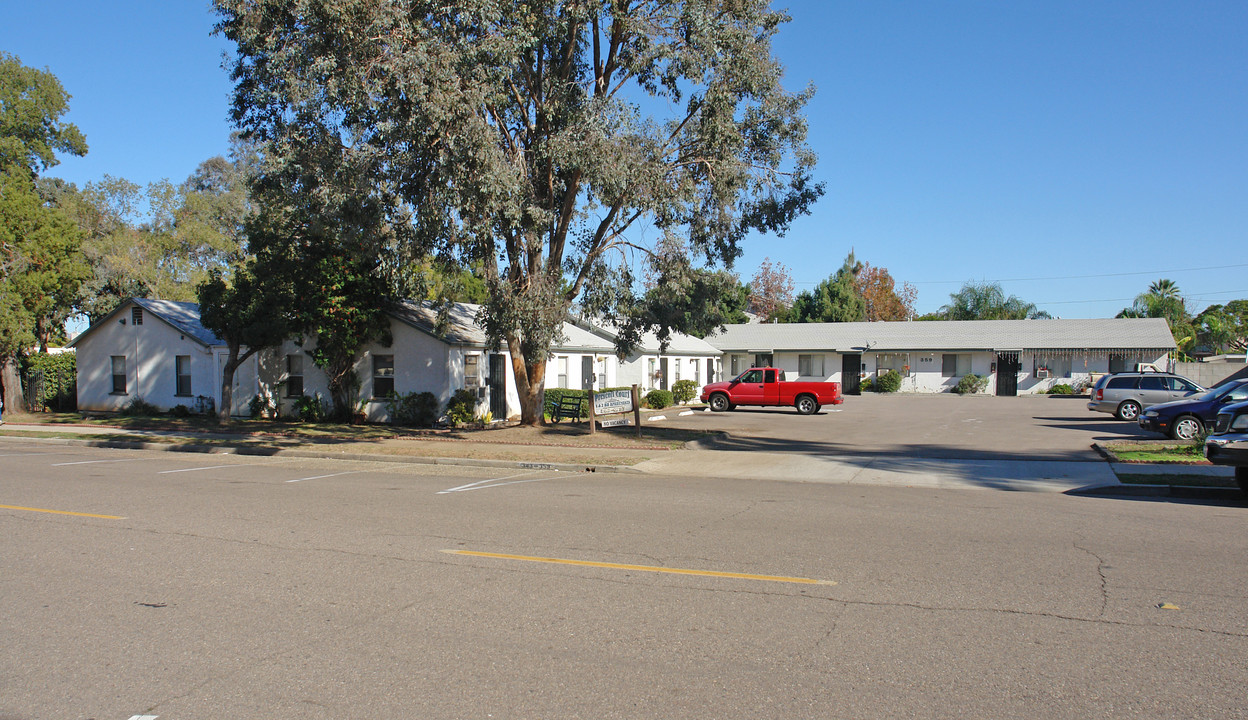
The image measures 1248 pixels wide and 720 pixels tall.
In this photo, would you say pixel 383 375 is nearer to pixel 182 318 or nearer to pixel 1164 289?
pixel 182 318

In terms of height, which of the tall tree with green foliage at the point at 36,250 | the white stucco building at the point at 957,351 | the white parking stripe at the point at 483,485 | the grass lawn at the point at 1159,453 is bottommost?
the white parking stripe at the point at 483,485

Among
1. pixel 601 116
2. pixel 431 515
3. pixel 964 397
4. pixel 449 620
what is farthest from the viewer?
pixel 964 397

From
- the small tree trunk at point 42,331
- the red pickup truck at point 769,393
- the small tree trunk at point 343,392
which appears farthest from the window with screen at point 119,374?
the red pickup truck at point 769,393

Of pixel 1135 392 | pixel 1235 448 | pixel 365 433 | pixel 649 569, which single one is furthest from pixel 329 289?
pixel 1135 392

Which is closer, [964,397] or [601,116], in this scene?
[601,116]

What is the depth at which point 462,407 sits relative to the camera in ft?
78.6

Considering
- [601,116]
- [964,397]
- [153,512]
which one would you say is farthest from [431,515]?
[964,397]

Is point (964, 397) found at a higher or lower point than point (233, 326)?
lower

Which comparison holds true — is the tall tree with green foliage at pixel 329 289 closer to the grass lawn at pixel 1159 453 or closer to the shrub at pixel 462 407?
the shrub at pixel 462 407

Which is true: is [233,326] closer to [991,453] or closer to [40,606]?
[40,606]

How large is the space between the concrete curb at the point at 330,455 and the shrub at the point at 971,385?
35.7 metres

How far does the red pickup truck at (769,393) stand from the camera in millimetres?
32844

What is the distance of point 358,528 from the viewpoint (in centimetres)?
958

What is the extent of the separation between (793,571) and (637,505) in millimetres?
4140
